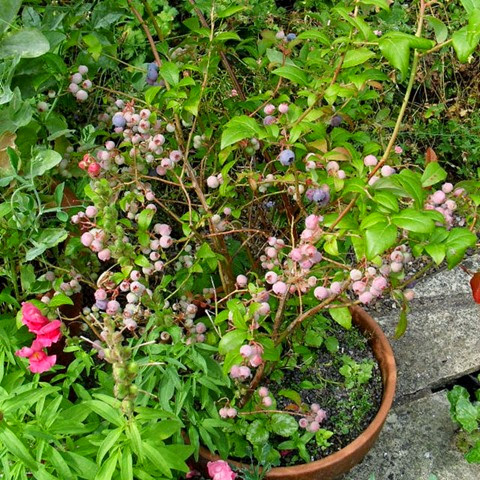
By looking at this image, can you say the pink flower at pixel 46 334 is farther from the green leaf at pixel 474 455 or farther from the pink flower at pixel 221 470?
the green leaf at pixel 474 455

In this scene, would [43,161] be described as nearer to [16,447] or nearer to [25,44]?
[25,44]

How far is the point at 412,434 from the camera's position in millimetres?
1949

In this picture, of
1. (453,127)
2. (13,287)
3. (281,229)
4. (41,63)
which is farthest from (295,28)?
(13,287)

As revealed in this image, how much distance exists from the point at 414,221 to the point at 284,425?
735mm

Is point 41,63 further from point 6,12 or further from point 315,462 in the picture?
point 315,462

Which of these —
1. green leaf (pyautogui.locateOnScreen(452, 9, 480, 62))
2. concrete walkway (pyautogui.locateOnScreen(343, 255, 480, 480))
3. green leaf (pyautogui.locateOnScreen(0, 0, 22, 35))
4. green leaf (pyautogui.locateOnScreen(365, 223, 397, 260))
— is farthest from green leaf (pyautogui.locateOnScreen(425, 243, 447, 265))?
green leaf (pyautogui.locateOnScreen(0, 0, 22, 35))

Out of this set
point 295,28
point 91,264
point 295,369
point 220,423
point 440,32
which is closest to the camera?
point 440,32

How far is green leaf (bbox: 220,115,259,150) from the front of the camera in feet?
4.45

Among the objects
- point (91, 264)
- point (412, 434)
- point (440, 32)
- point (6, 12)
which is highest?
point (440, 32)

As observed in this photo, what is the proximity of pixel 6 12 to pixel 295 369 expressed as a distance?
3.79 ft

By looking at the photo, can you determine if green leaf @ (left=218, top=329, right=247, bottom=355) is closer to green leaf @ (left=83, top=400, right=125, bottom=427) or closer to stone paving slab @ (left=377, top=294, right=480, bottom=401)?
green leaf @ (left=83, top=400, right=125, bottom=427)

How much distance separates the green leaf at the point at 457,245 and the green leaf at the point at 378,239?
0.15m

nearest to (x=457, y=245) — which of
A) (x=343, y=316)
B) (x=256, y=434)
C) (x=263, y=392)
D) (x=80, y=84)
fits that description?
(x=343, y=316)

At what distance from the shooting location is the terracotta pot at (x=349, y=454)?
1655 millimetres
